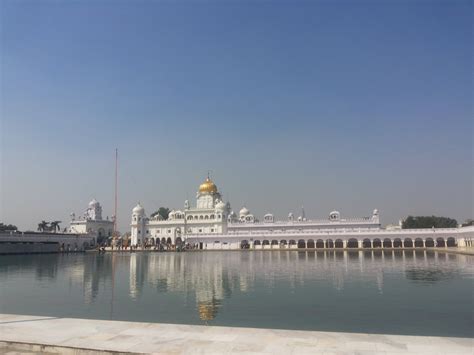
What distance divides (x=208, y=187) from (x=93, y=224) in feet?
78.6

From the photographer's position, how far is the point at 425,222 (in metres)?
64.2

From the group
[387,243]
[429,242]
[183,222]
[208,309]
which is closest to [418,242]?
[429,242]

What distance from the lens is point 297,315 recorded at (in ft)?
37.1

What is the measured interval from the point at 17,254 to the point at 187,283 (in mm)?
44642

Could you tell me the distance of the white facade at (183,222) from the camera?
212ft

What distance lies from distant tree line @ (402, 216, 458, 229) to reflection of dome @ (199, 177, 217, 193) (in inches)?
1277

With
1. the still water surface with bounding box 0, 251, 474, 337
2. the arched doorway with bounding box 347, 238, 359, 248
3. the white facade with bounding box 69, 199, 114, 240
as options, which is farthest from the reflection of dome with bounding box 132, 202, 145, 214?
the still water surface with bounding box 0, 251, 474, 337

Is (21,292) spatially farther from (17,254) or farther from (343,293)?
(17,254)

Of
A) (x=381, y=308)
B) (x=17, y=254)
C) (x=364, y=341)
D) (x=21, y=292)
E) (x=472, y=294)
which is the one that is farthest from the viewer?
(x=17, y=254)

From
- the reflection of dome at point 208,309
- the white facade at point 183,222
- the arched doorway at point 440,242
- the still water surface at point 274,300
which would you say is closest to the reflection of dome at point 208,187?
the white facade at point 183,222

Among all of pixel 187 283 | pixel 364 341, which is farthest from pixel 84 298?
pixel 364 341

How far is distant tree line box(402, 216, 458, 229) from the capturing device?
209ft

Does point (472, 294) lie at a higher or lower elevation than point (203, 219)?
lower

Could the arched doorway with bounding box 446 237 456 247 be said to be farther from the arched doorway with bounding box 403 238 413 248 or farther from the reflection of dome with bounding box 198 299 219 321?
the reflection of dome with bounding box 198 299 219 321
